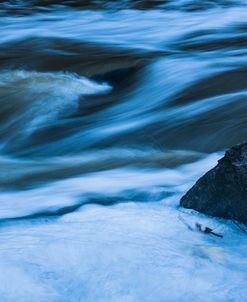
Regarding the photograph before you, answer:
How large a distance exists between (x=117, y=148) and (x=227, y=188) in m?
1.82

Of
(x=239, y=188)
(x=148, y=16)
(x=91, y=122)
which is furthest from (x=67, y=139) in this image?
(x=148, y=16)

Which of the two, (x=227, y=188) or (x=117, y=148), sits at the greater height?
(x=227, y=188)

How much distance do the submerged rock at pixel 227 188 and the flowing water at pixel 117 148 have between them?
0.06 m

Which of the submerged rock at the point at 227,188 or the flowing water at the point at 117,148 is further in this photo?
the submerged rock at the point at 227,188

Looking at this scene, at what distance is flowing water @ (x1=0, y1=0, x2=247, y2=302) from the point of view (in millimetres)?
2627

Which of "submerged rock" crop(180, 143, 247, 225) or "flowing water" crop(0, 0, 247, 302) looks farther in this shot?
"submerged rock" crop(180, 143, 247, 225)

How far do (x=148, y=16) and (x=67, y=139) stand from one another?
475 centimetres

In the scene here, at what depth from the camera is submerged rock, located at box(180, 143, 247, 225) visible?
9.37ft

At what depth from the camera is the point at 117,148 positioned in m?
4.65

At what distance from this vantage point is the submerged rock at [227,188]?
286 centimetres

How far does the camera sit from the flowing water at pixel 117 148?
2.63 m

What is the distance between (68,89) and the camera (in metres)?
6.05

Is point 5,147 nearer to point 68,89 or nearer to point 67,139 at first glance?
point 67,139

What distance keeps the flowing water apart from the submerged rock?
59mm
